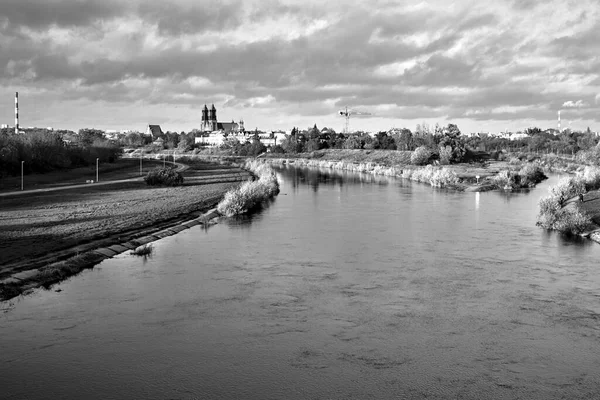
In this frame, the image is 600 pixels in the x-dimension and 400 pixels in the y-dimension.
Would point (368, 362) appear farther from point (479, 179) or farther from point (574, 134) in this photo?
point (574, 134)

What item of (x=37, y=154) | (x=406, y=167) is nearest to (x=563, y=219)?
(x=406, y=167)

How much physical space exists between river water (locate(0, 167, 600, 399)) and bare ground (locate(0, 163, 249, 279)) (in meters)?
2.50

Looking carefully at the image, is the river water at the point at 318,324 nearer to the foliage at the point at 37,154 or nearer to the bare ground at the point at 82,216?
the bare ground at the point at 82,216

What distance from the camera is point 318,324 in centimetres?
1538

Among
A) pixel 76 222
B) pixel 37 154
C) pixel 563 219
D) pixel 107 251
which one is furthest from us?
pixel 37 154

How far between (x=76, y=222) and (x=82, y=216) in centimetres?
223

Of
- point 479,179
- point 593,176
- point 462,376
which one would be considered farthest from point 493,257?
point 479,179

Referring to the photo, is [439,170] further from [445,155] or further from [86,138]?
[86,138]

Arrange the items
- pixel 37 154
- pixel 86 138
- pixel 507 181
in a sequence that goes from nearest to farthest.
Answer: pixel 507 181
pixel 37 154
pixel 86 138

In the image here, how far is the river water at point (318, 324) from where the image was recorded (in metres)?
12.2

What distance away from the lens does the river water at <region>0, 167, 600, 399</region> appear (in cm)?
1220

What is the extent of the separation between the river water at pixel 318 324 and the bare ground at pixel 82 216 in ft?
8.21

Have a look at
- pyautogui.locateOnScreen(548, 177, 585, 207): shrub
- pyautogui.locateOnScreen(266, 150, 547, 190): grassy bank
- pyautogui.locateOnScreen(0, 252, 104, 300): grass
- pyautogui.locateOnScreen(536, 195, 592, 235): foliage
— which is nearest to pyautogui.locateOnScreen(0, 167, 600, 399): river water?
pyautogui.locateOnScreen(0, 252, 104, 300): grass

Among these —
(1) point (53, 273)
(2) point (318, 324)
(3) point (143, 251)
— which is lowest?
(2) point (318, 324)
